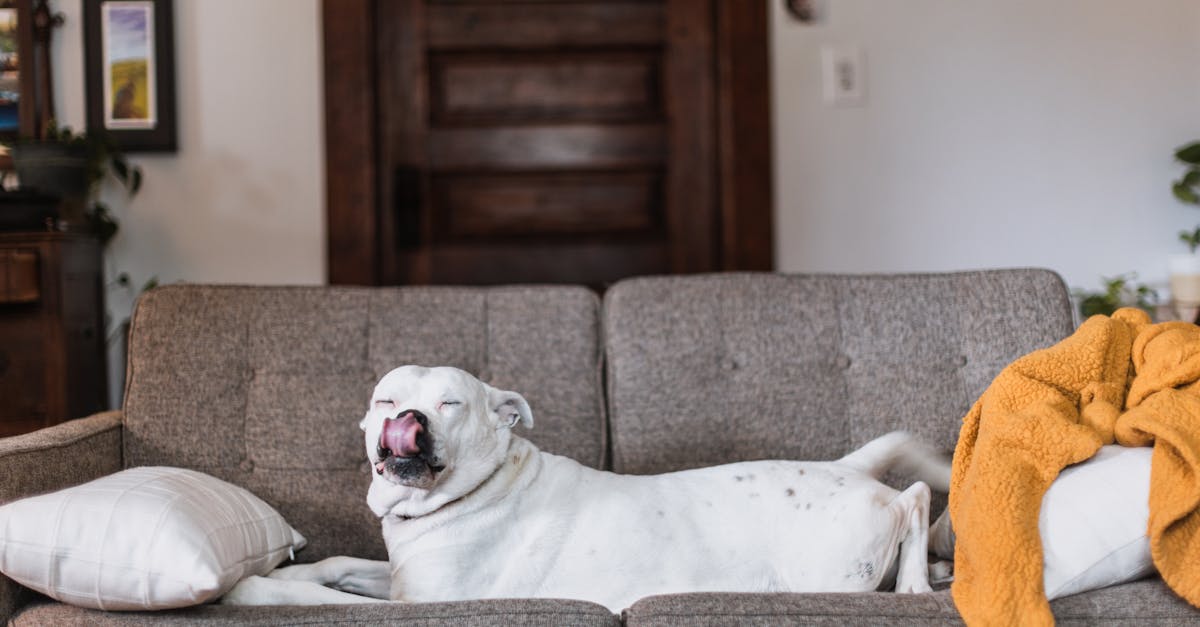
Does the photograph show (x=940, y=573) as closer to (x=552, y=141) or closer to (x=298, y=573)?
(x=298, y=573)

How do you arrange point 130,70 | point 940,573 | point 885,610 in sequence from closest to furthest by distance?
point 885,610 → point 940,573 → point 130,70

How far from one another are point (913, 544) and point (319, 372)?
1038 mm

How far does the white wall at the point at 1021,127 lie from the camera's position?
2.96m

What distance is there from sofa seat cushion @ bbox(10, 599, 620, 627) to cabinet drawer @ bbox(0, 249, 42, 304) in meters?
1.26

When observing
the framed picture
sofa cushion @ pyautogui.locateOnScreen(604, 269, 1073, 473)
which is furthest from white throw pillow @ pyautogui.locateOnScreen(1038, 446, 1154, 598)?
the framed picture

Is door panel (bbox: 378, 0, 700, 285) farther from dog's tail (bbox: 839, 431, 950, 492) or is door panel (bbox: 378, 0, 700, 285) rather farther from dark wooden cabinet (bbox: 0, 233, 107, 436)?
dog's tail (bbox: 839, 431, 950, 492)

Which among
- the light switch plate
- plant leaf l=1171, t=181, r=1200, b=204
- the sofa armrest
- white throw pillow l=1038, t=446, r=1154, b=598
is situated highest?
the light switch plate

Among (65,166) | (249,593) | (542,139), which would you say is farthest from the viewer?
(542,139)

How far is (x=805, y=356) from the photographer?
6.16 ft

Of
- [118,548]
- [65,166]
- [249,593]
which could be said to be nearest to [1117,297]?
[249,593]

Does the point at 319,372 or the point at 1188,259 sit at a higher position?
the point at 1188,259

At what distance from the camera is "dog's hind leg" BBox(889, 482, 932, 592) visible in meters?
1.48

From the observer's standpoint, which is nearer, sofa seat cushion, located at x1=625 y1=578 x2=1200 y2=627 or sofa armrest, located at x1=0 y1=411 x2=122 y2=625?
sofa seat cushion, located at x1=625 y1=578 x2=1200 y2=627

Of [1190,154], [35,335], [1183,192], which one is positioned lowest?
[35,335]
